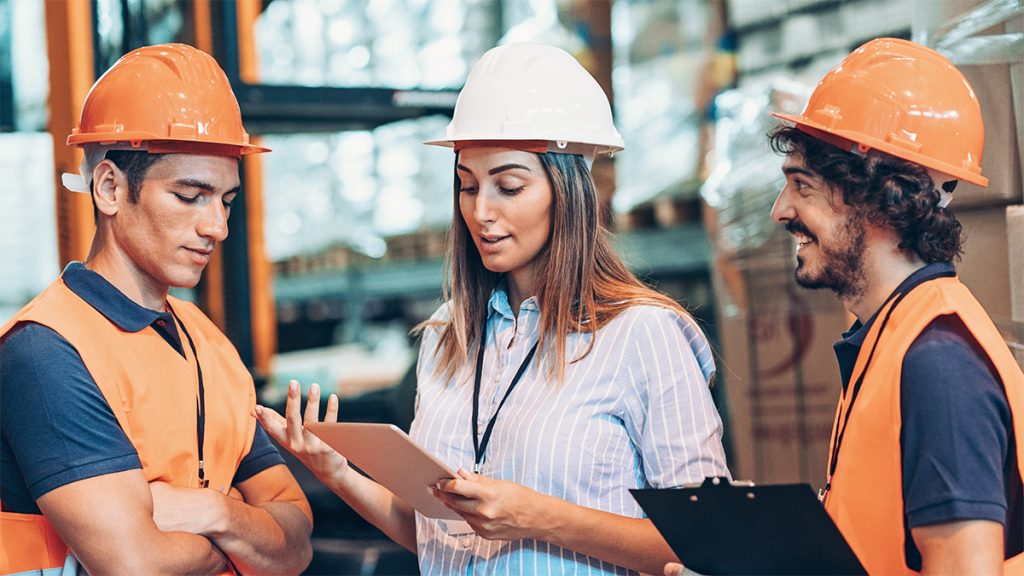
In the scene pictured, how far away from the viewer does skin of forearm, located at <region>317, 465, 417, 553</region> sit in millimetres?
1853

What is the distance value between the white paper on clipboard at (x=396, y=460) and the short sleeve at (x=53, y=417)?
0.38 m

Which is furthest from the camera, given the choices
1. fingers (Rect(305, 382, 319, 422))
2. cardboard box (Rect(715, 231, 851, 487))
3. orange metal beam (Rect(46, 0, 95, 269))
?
cardboard box (Rect(715, 231, 851, 487))

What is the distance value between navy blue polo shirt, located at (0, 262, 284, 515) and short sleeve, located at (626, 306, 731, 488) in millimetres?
987

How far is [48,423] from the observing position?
1476 millimetres

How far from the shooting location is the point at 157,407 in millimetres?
1656

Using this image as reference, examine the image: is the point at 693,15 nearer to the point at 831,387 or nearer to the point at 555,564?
the point at 831,387

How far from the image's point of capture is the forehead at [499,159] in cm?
174

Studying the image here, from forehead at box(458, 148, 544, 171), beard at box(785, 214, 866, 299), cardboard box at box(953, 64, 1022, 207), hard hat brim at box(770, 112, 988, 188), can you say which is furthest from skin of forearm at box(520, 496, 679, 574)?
cardboard box at box(953, 64, 1022, 207)

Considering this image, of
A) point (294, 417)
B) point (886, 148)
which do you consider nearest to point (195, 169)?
point (294, 417)

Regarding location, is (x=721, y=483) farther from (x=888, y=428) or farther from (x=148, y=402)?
(x=148, y=402)

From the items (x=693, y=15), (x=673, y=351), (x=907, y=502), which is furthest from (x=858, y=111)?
(x=693, y=15)

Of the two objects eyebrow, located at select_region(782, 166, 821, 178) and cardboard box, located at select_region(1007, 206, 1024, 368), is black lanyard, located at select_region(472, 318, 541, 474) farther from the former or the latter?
cardboard box, located at select_region(1007, 206, 1024, 368)

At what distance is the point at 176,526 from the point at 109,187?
28.5 inches

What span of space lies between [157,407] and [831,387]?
325 centimetres
